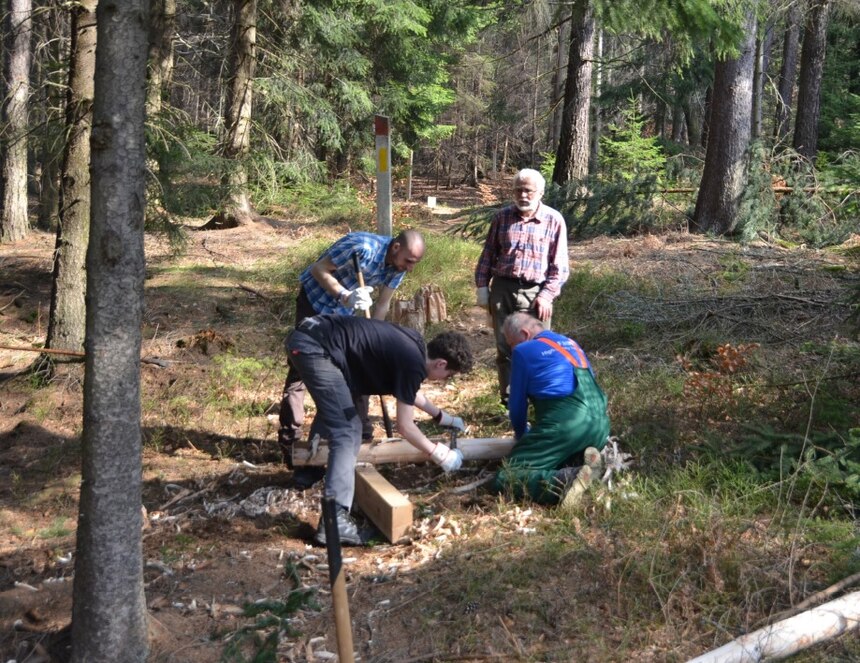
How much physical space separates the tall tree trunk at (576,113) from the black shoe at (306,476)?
415 inches

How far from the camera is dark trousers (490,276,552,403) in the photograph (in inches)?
251

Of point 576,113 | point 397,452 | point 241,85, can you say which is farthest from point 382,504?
point 576,113

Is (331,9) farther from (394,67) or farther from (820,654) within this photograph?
(820,654)

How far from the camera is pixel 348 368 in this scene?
16.3ft

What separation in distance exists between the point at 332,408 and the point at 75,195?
4370mm

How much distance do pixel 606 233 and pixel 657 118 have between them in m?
22.7

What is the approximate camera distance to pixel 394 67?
867 inches

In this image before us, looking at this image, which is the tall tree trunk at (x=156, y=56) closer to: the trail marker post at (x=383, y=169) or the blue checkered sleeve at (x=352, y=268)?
the trail marker post at (x=383, y=169)

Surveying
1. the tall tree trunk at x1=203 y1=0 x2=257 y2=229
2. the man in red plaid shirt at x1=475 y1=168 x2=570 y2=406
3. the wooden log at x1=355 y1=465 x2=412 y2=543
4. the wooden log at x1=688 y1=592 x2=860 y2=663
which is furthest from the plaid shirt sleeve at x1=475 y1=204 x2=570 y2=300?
the tall tree trunk at x1=203 y1=0 x2=257 y2=229

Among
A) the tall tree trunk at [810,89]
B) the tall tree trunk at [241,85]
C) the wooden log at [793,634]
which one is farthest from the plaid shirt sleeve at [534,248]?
the tall tree trunk at [810,89]

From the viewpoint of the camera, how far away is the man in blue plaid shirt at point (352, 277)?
5648 mm

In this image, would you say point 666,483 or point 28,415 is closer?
point 666,483

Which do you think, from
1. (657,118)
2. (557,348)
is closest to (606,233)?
(557,348)

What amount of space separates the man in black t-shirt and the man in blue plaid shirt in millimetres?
645
